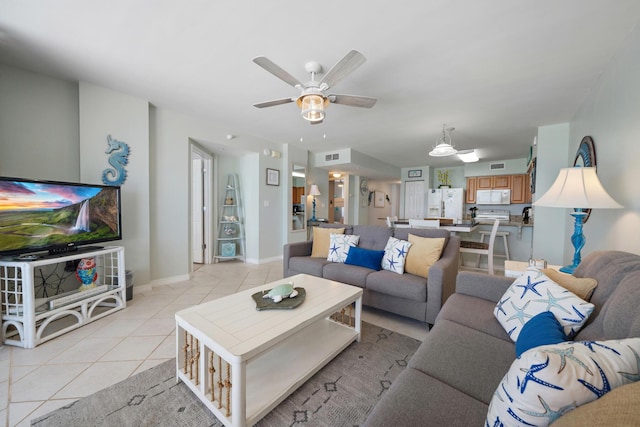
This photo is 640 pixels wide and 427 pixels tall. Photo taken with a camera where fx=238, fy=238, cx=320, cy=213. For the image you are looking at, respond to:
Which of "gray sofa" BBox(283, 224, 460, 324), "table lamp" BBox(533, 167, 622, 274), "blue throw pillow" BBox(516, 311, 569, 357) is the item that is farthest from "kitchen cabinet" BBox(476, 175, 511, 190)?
"blue throw pillow" BBox(516, 311, 569, 357)

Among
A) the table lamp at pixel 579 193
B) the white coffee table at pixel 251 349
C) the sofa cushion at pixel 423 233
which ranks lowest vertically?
the white coffee table at pixel 251 349

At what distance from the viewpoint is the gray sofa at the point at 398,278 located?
6.81 ft

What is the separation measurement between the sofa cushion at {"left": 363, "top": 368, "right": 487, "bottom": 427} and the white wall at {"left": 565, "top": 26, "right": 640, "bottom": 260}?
1.71 m

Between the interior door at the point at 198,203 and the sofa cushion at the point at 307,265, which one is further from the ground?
the interior door at the point at 198,203

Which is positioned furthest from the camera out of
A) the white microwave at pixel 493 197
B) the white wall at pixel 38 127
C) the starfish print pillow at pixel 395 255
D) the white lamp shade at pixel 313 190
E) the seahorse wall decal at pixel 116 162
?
the white microwave at pixel 493 197

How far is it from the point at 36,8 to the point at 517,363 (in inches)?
123

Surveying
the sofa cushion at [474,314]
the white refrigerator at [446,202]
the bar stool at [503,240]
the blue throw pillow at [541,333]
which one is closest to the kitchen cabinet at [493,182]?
the white refrigerator at [446,202]

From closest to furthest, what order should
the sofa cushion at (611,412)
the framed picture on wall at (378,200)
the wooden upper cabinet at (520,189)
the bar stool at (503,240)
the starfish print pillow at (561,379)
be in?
1. the sofa cushion at (611,412)
2. the starfish print pillow at (561,379)
3. the bar stool at (503,240)
4. the wooden upper cabinet at (520,189)
5. the framed picture on wall at (378,200)

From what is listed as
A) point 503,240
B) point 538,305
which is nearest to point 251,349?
point 538,305

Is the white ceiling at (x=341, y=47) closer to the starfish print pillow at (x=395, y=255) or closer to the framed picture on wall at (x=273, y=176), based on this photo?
the framed picture on wall at (x=273, y=176)

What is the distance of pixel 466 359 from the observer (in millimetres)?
1059

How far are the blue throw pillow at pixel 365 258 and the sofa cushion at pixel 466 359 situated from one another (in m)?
1.26

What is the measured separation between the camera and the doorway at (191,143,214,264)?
4426mm

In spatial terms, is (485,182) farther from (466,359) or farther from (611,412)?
(611,412)
